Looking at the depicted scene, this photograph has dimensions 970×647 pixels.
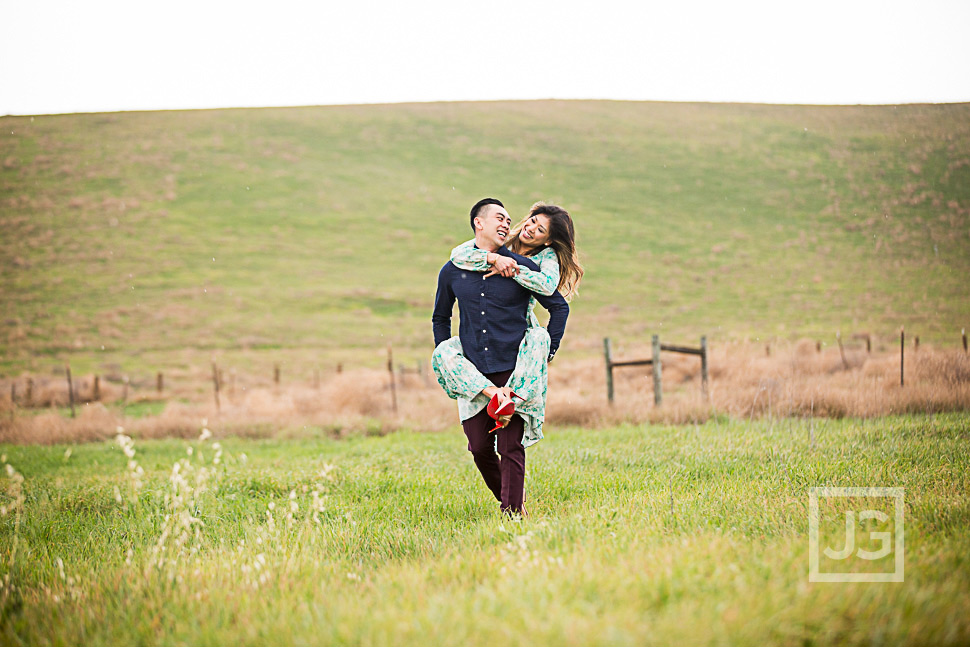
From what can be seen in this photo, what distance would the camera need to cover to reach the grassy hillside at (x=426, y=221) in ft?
94.5

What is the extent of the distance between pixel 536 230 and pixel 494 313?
29.4 inches

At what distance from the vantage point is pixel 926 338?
2317cm

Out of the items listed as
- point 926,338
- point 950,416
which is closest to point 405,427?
point 950,416

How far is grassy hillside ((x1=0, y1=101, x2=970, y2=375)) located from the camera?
28812 mm

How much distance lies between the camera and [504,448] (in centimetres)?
459

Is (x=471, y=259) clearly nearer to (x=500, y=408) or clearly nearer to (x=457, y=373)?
(x=457, y=373)

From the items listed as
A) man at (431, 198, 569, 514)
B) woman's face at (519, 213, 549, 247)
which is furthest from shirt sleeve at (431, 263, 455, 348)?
woman's face at (519, 213, 549, 247)

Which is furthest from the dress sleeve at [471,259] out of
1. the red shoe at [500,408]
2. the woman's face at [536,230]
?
the red shoe at [500,408]

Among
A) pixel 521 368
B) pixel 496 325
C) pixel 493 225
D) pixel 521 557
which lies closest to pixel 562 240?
pixel 493 225

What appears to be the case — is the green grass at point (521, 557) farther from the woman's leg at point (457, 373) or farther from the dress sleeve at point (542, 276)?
the dress sleeve at point (542, 276)

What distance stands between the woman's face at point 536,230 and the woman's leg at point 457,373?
40.0 inches

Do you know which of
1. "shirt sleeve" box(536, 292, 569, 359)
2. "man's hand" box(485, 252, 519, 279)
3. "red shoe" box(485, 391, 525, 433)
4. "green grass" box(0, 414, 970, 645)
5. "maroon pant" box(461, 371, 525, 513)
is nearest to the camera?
"green grass" box(0, 414, 970, 645)

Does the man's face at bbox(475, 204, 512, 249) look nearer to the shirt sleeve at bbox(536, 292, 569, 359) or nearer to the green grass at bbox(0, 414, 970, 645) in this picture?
the shirt sleeve at bbox(536, 292, 569, 359)

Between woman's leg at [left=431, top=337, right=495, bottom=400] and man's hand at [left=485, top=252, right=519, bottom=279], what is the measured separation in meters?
0.70
